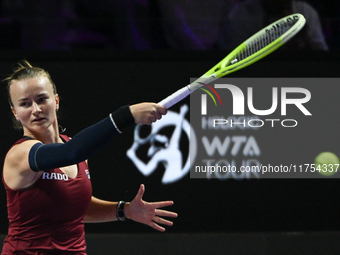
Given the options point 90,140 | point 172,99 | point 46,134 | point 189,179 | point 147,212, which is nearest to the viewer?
point 90,140

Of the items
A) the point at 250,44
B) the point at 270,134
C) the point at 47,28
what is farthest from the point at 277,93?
the point at 47,28

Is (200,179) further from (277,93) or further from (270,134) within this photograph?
(277,93)

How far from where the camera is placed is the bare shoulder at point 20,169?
6.28ft

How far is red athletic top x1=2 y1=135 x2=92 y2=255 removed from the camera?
2.00 meters

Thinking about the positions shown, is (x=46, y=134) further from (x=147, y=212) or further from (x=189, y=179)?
(x=189, y=179)

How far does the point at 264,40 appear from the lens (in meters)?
2.43

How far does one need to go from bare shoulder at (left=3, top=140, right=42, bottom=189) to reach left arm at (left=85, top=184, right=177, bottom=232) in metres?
0.54

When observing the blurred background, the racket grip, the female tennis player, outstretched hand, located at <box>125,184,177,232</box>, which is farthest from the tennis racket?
the blurred background

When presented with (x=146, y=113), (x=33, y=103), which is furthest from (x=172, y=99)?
(x=33, y=103)

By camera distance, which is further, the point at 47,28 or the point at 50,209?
the point at 47,28

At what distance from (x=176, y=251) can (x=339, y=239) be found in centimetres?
115

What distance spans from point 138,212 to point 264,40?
0.99 meters

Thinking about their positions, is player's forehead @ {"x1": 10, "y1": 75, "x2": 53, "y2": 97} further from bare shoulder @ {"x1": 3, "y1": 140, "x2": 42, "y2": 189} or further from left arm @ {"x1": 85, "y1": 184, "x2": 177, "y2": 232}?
left arm @ {"x1": 85, "y1": 184, "x2": 177, "y2": 232}

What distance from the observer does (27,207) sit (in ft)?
6.55
